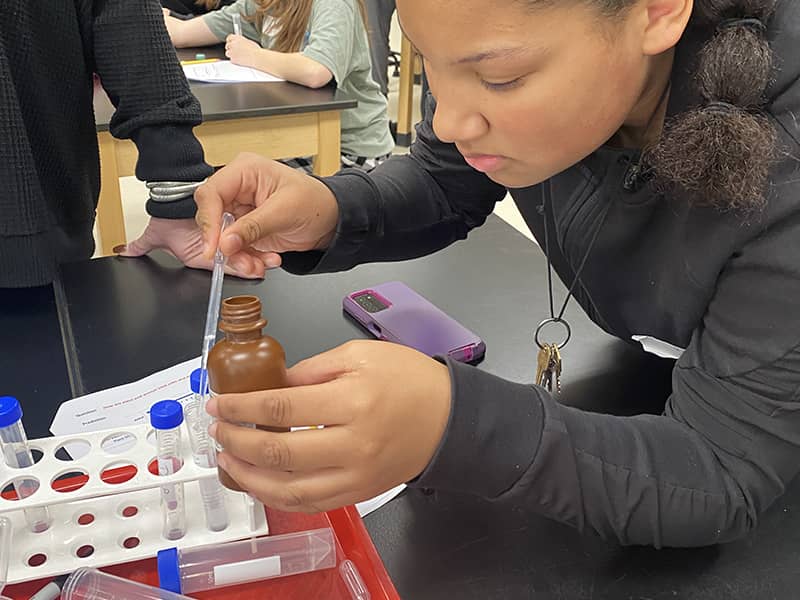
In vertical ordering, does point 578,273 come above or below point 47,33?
below

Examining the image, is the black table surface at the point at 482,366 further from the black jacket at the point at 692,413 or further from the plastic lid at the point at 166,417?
the plastic lid at the point at 166,417

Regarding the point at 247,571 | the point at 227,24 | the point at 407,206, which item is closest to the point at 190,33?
the point at 227,24

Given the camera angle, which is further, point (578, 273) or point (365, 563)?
point (578, 273)

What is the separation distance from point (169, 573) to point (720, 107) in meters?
0.56

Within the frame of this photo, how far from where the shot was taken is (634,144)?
746 mm

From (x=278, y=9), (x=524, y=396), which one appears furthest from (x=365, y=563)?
(x=278, y=9)

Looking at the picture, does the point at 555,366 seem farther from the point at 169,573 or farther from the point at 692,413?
the point at 169,573

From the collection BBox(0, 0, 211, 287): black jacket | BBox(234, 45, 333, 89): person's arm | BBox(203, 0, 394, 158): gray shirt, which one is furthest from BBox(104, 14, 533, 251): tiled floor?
BBox(0, 0, 211, 287): black jacket

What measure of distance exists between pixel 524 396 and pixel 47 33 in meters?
0.88

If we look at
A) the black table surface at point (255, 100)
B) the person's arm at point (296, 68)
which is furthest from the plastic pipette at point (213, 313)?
the person's arm at point (296, 68)

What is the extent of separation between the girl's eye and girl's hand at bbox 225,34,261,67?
65.7 inches

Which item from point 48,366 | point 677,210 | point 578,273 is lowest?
point 48,366

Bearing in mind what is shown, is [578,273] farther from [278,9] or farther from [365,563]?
[278,9]

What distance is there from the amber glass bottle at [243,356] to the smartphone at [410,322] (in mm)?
356
